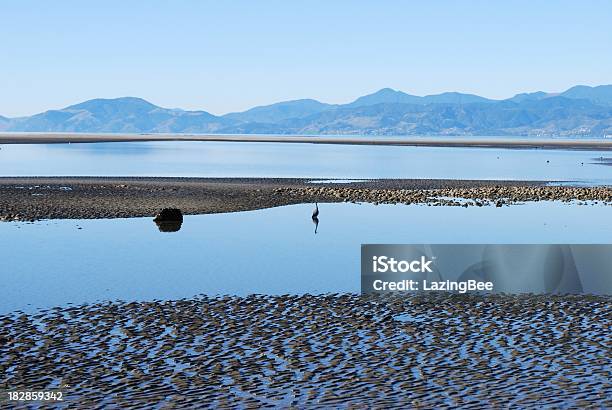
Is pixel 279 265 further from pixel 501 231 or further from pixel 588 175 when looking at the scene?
pixel 588 175

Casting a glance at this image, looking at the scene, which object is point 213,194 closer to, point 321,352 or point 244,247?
point 244,247

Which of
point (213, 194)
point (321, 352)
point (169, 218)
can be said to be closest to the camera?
point (321, 352)

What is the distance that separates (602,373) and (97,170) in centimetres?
9275

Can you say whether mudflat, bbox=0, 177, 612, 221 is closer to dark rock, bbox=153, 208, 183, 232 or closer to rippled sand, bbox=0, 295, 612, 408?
dark rock, bbox=153, 208, 183, 232

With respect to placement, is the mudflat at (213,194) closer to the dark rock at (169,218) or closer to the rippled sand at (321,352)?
the dark rock at (169,218)

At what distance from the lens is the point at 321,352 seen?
72.4 ft

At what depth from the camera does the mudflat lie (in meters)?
58.3

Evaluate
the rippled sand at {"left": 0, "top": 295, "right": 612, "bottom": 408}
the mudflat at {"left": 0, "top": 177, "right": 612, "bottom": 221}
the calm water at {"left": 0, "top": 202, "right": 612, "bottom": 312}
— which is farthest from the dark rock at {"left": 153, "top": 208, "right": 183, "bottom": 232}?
the rippled sand at {"left": 0, "top": 295, "right": 612, "bottom": 408}

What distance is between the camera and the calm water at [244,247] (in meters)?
31.0

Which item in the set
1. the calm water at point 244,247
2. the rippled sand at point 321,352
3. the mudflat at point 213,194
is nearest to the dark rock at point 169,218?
the calm water at point 244,247

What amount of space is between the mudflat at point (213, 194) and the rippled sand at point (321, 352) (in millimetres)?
28729

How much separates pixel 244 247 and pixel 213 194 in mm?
30528

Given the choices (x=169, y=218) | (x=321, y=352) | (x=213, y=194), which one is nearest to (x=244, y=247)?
(x=169, y=218)

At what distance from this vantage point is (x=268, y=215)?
57062mm
